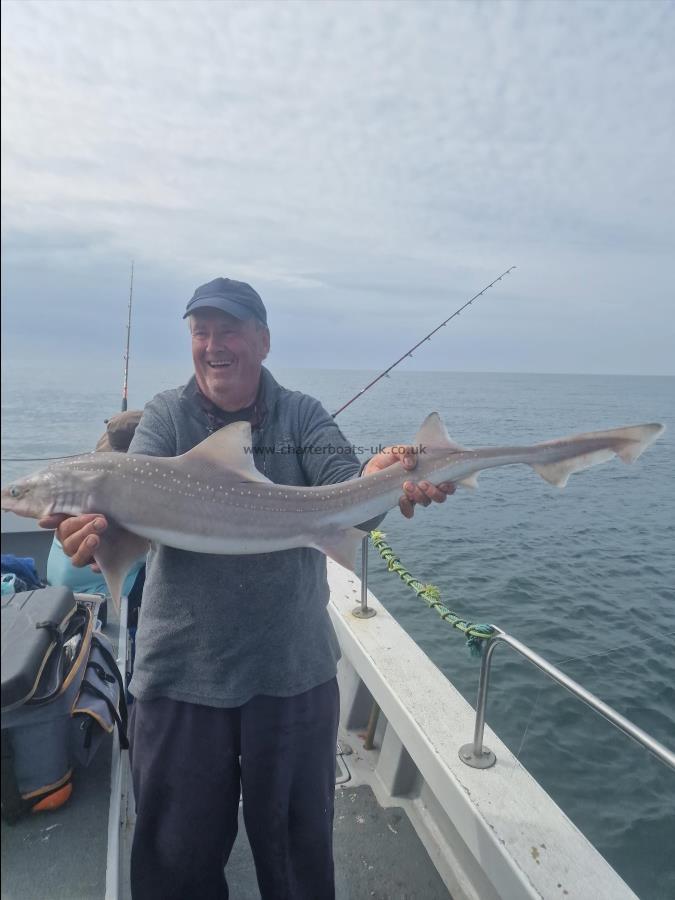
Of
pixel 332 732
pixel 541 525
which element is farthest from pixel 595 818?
pixel 541 525

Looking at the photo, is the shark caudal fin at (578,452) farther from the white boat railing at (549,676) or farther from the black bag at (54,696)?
the black bag at (54,696)

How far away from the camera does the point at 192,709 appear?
2.83m

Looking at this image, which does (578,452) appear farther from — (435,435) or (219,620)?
(219,620)

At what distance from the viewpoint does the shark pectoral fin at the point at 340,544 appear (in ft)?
9.74

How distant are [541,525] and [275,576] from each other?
1613cm

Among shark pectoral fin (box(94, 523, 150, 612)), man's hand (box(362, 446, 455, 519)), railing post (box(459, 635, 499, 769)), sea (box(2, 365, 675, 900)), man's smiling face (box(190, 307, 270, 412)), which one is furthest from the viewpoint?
sea (box(2, 365, 675, 900))

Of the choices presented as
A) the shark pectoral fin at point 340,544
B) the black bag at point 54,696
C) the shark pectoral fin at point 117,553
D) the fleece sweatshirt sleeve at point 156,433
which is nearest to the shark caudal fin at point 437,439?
the shark pectoral fin at point 340,544

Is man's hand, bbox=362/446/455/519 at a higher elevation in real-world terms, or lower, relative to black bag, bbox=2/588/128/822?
higher

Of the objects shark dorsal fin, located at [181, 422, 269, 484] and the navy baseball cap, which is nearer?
shark dorsal fin, located at [181, 422, 269, 484]

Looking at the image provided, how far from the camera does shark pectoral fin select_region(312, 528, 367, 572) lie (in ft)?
9.74

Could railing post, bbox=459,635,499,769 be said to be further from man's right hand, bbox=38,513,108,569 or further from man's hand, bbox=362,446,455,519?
man's right hand, bbox=38,513,108,569

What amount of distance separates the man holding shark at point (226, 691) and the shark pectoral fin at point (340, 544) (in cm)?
15

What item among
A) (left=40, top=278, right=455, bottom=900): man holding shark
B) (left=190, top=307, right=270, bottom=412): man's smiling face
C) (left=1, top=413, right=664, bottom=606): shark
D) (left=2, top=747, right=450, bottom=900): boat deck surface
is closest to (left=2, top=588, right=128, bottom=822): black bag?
(left=2, top=747, right=450, bottom=900): boat deck surface

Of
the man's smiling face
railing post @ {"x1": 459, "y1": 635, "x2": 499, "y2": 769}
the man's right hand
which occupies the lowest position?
railing post @ {"x1": 459, "y1": 635, "x2": 499, "y2": 769}
